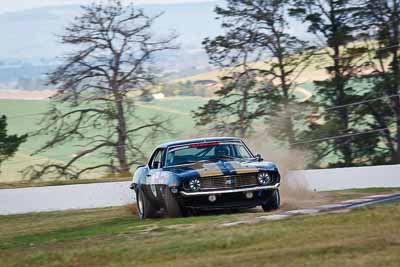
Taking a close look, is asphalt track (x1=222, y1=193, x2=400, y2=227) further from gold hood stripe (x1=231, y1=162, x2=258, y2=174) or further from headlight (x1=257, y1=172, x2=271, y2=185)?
gold hood stripe (x1=231, y1=162, x2=258, y2=174)

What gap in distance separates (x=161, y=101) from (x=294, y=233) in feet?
75.0

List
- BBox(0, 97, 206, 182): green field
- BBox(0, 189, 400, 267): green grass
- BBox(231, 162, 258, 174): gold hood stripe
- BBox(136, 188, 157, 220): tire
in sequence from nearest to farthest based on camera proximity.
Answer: BBox(0, 189, 400, 267): green grass → BBox(231, 162, 258, 174): gold hood stripe → BBox(136, 188, 157, 220): tire → BBox(0, 97, 206, 182): green field

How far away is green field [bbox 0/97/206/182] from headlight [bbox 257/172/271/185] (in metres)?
16.1

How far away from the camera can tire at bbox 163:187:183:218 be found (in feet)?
53.8

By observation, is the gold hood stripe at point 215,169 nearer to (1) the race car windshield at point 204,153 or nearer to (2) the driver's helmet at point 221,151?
(1) the race car windshield at point 204,153

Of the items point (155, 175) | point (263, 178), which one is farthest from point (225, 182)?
point (155, 175)

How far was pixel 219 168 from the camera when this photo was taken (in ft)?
53.6

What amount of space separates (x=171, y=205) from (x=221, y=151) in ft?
4.95

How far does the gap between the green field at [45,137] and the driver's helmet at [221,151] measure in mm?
14929

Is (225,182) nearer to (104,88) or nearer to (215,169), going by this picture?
(215,169)

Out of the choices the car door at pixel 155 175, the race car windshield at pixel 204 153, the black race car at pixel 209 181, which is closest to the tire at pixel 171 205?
the black race car at pixel 209 181

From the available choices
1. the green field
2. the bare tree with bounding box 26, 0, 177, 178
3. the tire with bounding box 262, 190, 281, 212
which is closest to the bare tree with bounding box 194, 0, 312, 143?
the green field

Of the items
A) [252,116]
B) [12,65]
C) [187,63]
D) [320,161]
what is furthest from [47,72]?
[12,65]

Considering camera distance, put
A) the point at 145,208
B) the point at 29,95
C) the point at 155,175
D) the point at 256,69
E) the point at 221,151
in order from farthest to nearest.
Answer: the point at 29,95, the point at 256,69, the point at 145,208, the point at 221,151, the point at 155,175
